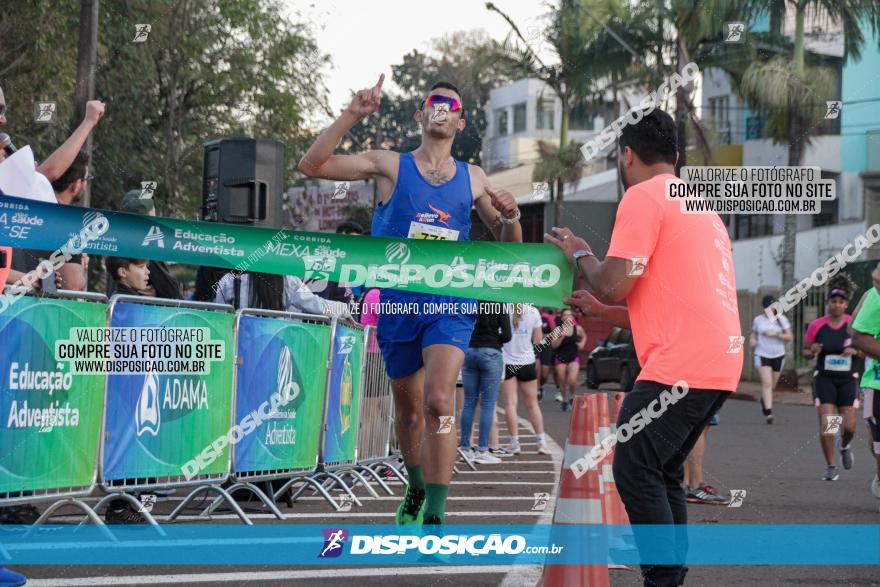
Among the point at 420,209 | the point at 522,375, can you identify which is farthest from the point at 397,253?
the point at 522,375

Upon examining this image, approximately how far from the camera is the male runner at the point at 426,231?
6.66 metres

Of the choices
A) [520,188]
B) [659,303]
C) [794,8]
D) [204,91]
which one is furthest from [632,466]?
[520,188]

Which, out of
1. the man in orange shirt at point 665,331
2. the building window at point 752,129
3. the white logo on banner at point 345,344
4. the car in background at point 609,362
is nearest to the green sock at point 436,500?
the man in orange shirt at point 665,331

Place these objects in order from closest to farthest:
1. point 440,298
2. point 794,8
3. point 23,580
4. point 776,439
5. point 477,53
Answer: point 23,580 < point 440,298 < point 776,439 < point 794,8 < point 477,53

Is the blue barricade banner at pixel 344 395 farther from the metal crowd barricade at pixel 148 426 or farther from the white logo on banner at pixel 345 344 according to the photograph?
the metal crowd barricade at pixel 148 426

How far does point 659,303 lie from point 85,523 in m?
4.18

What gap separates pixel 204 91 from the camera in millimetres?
34219

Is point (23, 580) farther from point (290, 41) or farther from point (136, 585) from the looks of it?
point (290, 41)

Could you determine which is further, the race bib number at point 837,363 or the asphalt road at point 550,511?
the race bib number at point 837,363

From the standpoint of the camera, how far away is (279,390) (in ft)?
29.6

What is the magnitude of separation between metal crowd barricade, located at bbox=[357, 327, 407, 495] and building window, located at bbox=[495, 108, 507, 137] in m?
64.2

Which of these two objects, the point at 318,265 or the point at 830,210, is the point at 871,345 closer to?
the point at 318,265

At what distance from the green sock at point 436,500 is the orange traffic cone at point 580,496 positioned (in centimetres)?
65

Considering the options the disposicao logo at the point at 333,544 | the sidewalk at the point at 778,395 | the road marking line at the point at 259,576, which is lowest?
the sidewalk at the point at 778,395
